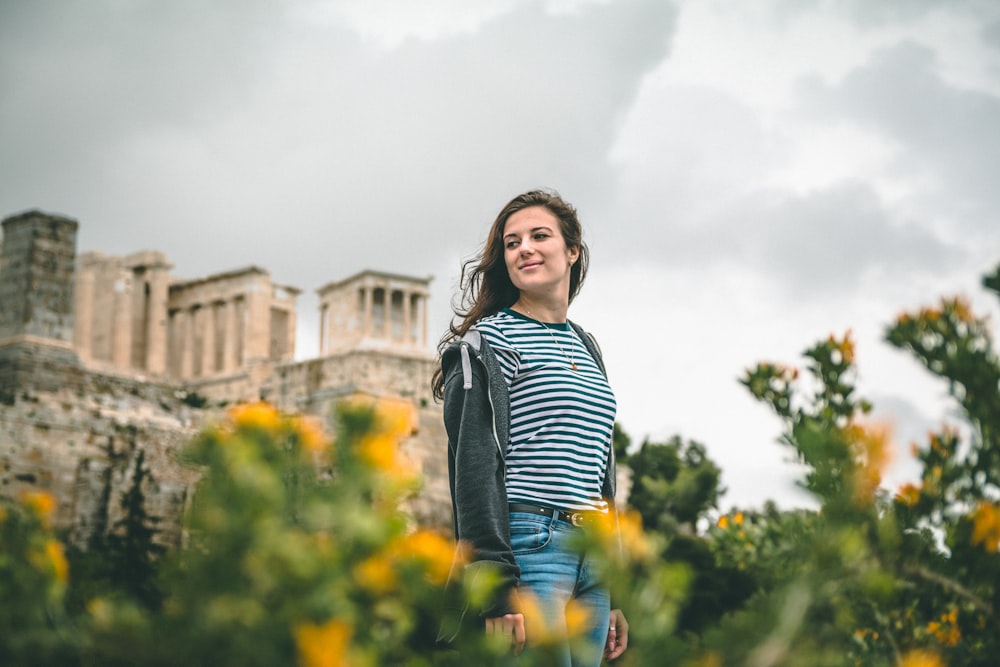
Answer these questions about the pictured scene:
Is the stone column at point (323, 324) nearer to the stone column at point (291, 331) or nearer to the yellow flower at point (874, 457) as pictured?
the stone column at point (291, 331)

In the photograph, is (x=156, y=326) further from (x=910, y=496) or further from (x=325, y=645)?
(x=325, y=645)

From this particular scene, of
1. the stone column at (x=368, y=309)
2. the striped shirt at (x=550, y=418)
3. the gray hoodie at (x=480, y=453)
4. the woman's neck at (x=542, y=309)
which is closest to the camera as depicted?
the gray hoodie at (x=480, y=453)

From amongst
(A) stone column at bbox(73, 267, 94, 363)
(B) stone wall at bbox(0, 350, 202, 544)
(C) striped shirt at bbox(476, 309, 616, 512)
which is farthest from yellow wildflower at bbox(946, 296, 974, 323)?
(A) stone column at bbox(73, 267, 94, 363)

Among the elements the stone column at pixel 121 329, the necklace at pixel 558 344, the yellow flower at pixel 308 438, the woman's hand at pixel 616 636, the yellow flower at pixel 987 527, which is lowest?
the woman's hand at pixel 616 636

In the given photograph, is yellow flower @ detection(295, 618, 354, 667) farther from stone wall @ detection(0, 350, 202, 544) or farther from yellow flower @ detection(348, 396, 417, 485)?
stone wall @ detection(0, 350, 202, 544)

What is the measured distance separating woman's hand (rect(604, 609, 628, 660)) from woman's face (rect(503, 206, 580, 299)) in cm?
108

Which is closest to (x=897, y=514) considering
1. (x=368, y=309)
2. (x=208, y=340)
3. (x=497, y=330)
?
(x=497, y=330)

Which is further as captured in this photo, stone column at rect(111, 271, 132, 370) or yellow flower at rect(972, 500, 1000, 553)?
stone column at rect(111, 271, 132, 370)

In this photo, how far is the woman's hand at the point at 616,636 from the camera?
11.4ft

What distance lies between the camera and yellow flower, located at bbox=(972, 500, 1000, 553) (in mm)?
2617

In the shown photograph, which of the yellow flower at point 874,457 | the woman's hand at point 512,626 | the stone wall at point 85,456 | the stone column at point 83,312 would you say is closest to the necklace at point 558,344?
the woman's hand at point 512,626


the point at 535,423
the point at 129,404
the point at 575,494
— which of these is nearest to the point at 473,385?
the point at 535,423

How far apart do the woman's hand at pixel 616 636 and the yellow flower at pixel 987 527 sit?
1188mm

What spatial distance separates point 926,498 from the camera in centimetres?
284
